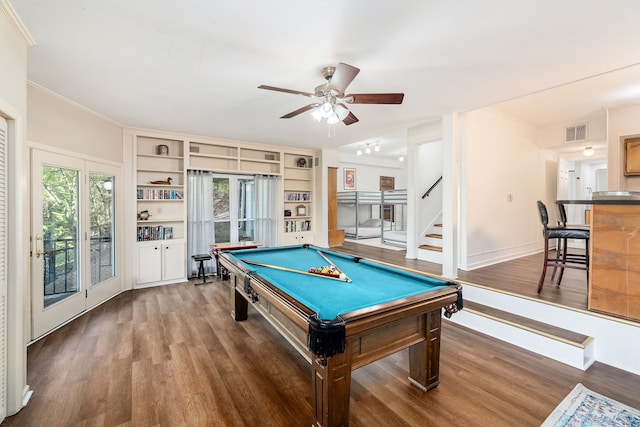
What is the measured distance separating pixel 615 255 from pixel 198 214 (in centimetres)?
564

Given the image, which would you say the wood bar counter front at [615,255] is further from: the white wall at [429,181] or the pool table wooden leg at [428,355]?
the white wall at [429,181]

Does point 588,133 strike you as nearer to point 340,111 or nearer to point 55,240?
point 340,111

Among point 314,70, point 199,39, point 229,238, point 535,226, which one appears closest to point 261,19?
point 199,39

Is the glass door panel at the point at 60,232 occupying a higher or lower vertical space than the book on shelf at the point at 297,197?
lower

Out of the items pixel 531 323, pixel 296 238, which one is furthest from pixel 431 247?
pixel 296 238

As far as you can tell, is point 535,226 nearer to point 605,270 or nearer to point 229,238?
point 605,270

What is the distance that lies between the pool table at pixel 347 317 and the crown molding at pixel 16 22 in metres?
2.33

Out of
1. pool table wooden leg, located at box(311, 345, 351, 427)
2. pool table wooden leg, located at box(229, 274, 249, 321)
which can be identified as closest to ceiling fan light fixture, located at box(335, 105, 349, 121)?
pool table wooden leg, located at box(311, 345, 351, 427)

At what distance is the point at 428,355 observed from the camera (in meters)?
2.06

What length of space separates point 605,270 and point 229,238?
5.50 metres

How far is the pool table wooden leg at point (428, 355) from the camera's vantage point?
204 cm

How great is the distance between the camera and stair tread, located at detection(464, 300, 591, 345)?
2.52m

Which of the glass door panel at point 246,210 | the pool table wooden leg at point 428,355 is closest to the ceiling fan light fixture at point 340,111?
Result: the pool table wooden leg at point 428,355

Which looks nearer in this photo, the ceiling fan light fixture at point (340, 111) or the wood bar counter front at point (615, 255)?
the wood bar counter front at point (615, 255)
